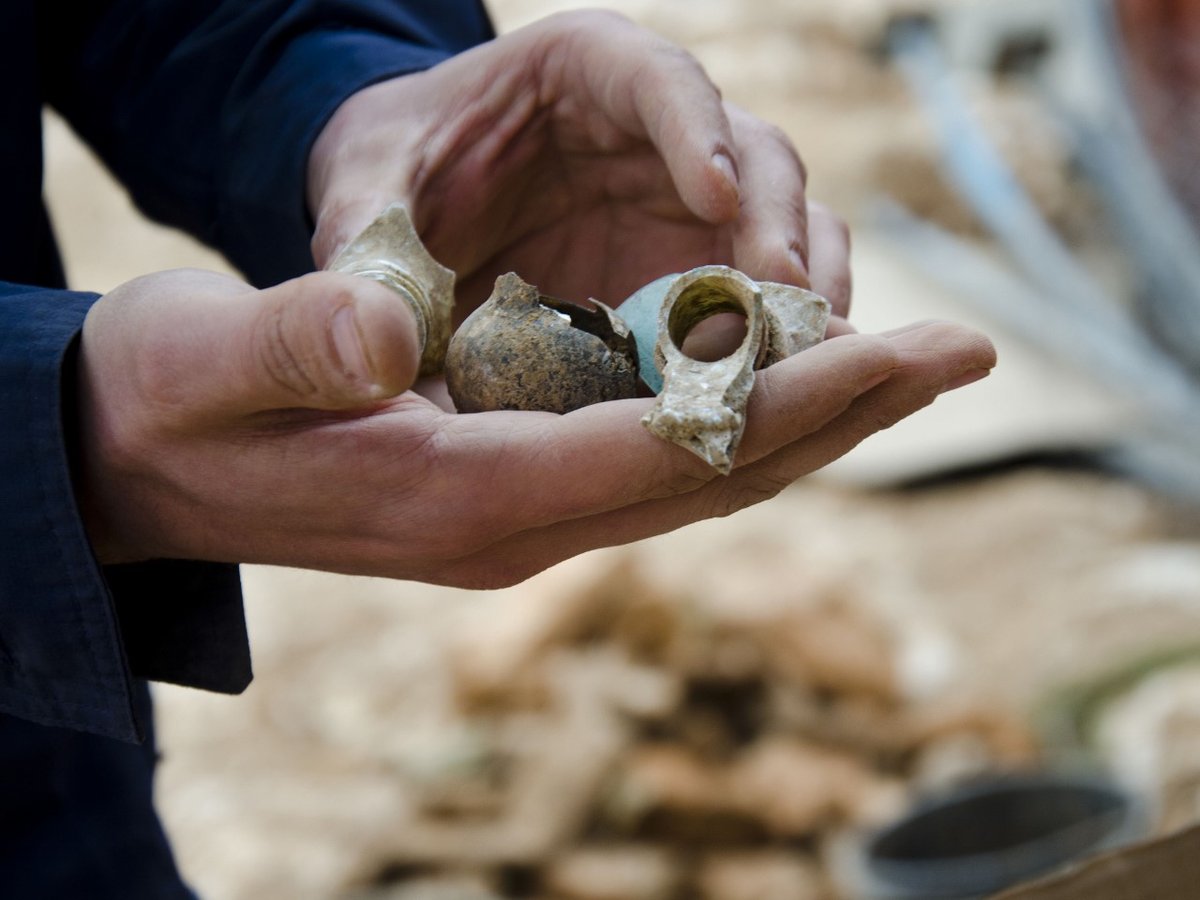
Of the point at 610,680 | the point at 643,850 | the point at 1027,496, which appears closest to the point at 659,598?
the point at 610,680

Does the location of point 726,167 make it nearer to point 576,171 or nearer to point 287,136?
point 576,171

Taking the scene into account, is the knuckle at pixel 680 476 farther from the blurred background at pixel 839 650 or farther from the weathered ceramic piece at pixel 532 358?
the blurred background at pixel 839 650

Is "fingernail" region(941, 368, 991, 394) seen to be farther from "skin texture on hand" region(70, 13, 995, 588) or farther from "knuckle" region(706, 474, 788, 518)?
"knuckle" region(706, 474, 788, 518)

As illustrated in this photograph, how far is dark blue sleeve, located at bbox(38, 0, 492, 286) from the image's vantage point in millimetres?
1534

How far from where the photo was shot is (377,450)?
106cm

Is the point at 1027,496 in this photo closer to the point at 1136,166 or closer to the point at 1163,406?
the point at 1163,406

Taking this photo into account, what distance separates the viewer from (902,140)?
267 inches

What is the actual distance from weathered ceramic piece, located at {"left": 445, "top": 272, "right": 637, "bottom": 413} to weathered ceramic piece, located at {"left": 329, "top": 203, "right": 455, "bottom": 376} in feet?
0.16

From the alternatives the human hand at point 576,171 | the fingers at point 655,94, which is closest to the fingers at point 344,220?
the human hand at point 576,171

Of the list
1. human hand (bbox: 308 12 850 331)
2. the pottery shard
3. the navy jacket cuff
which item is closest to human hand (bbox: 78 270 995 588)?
human hand (bbox: 308 12 850 331)

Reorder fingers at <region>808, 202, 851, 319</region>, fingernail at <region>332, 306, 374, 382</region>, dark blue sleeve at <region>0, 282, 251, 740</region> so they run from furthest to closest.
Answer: fingers at <region>808, 202, 851, 319</region>, dark blue sleeve at <region>0, 282, 251, 740</region>, fingernail at <region>332, 306, 374, 382</region>

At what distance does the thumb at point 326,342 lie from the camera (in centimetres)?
92

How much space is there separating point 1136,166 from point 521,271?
3.06 metres

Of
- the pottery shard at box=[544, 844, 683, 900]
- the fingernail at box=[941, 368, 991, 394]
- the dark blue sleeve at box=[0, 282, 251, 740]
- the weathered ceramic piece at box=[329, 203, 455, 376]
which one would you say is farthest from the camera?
the pottery shard at box=[544, 844, 683, 900]
